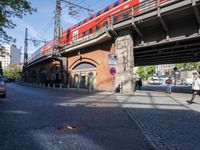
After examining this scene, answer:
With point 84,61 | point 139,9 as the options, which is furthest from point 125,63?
point 84,61

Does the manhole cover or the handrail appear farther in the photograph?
the handrail

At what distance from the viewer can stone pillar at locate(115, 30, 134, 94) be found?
19609 mm

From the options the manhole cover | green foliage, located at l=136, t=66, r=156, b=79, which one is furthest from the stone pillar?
green foliage, located at l=136, t=66, r=156, b=79

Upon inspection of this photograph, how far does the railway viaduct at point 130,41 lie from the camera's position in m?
15.4

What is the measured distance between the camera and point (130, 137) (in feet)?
16.3

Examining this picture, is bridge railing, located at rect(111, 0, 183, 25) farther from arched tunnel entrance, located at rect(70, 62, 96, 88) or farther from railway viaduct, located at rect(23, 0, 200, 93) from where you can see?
arched tunnel entrance, located at rect(70, 62, 96, 88)

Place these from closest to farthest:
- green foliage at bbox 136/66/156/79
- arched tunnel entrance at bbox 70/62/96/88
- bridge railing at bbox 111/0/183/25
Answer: bridge railing at bbox 111/0/183/25
arched tunnel entrance at bbox 70/62/96/88
green foliage at bbox 136/66/156/79

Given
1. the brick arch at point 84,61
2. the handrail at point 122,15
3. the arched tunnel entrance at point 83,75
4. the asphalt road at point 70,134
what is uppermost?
the handrail at point 122,15

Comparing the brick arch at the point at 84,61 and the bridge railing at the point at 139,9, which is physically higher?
the bridge railing at the point at 139,9

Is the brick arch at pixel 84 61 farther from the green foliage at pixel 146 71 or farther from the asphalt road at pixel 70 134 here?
the green foliage at pixel 146 71

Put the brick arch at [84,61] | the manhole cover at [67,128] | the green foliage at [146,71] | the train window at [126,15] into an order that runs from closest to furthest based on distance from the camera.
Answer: the manhole cover at [67,128] → the train window at [126,15] → the brick arch at [84,61] → the green foliage at [146,71]

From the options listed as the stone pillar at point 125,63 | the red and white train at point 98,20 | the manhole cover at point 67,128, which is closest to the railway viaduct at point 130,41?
the stone pillar at point 125,63

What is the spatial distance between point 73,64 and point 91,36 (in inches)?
337

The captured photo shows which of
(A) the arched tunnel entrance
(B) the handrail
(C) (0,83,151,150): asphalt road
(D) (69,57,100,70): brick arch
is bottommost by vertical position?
(C) (0,83,151,150): asphalt road
